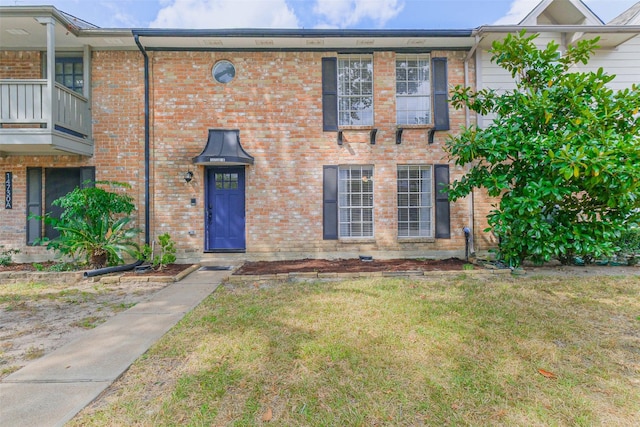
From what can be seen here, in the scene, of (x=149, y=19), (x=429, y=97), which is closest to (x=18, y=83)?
(x=149, y=19)

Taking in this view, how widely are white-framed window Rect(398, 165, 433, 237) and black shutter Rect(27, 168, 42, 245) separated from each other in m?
8.70

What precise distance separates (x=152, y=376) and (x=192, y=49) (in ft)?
24.0

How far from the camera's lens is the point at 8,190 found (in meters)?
6.99

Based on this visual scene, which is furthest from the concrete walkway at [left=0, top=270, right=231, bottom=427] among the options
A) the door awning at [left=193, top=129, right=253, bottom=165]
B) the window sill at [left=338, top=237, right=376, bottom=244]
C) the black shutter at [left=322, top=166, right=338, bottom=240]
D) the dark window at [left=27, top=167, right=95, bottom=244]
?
the dark window at [left=27, top=167, right=95, bottom=244]

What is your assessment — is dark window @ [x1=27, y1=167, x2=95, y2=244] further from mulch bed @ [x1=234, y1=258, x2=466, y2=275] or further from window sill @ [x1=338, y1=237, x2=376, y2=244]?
window sill @ [x1=338, y1=237, x2=376, y2=244]

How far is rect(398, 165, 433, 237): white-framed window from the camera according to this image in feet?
24.5

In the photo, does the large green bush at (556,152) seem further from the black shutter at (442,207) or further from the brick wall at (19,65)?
the brick wall at (19,65)

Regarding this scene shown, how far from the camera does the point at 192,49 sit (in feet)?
23.5

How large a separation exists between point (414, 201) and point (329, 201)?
7.12ft

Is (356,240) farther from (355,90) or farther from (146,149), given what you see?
(146,149)

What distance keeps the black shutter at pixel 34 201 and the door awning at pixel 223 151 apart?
3826 millimetres

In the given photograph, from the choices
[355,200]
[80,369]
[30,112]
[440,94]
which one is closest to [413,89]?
[440,94]

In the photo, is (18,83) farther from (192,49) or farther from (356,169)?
(356,169)

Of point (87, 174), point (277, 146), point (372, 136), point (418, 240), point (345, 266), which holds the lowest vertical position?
point (345, 266)
